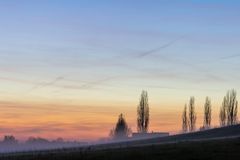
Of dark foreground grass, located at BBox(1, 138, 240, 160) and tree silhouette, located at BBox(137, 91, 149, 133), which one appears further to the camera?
tree silhouette, located at BBox(137, 91, 149, 133)

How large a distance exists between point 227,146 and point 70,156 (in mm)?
14954

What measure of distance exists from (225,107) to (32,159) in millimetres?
144817

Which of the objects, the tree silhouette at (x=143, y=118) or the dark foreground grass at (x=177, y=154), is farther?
the tree silhouette at (x=143, y=118)

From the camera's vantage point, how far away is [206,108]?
197m

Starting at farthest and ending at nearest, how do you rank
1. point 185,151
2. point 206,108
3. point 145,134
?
point 206,108 < point 145,134 < point 185,151

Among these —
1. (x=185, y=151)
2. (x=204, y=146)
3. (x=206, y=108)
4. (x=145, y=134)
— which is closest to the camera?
(x=185, y=151)

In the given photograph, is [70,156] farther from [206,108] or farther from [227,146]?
[206,108]

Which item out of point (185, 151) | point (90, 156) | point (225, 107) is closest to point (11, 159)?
point (90, 156)

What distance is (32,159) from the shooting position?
→ 2116 inches

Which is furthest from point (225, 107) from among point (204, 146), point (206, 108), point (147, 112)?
point (204, 146)

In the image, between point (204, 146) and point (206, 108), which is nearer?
point (204, 146)

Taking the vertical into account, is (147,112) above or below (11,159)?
above

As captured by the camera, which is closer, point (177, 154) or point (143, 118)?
point (177, 154)

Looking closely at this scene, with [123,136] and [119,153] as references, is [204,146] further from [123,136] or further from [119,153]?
[123,136]
